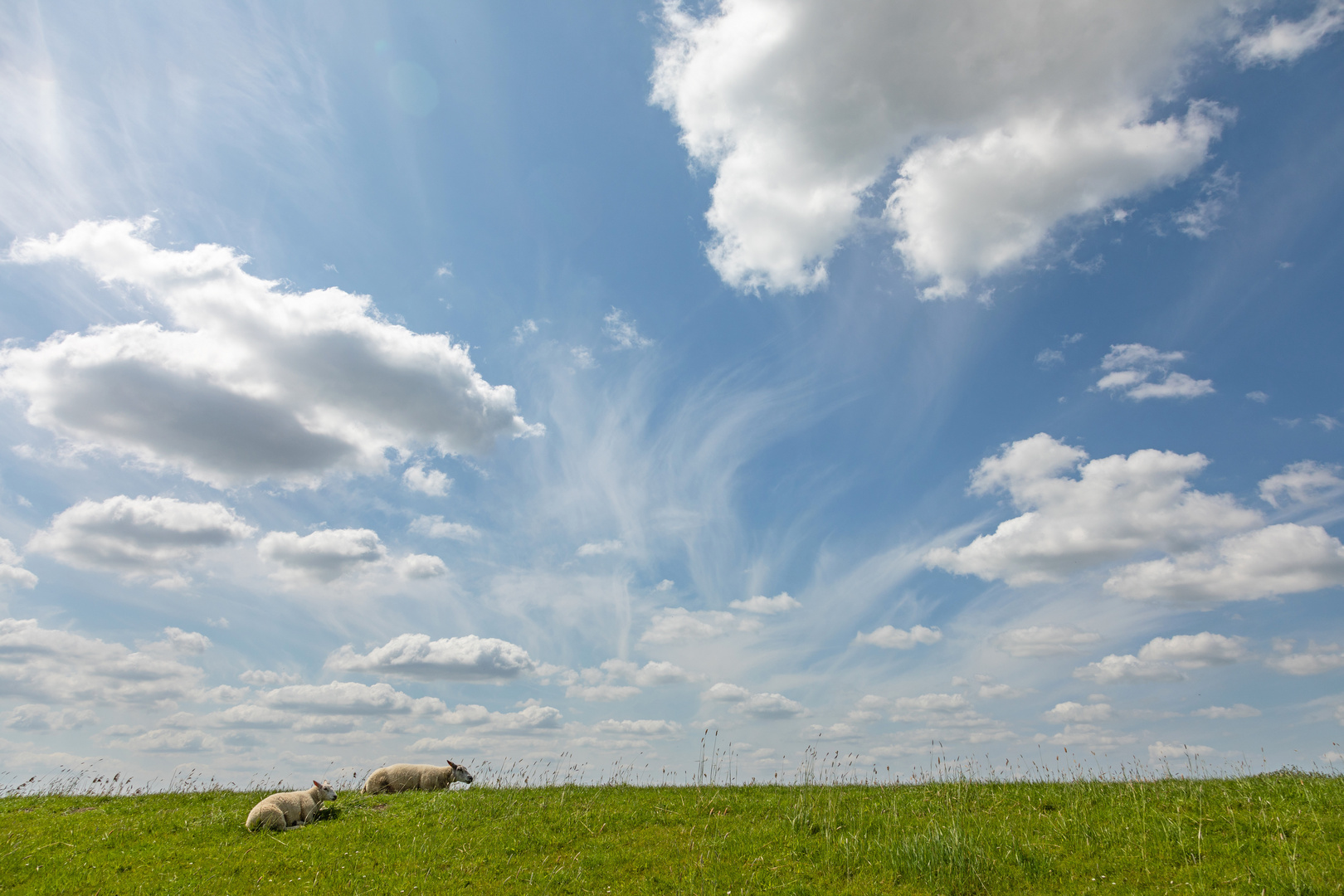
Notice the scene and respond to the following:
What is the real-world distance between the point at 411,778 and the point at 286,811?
7.50 metres

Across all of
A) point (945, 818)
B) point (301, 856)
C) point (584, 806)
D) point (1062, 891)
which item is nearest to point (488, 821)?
point (584, 806)

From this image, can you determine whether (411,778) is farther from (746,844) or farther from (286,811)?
(746,844)

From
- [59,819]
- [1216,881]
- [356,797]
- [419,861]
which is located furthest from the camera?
[356,797]

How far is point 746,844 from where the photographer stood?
1577 centimetres

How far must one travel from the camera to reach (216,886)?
1483 centimetres

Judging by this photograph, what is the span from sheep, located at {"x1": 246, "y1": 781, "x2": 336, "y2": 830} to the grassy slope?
46cm

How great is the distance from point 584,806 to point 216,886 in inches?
357

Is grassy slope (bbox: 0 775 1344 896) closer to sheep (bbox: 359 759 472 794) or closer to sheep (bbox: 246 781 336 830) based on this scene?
sheep (bbox: 246 781 336 830)

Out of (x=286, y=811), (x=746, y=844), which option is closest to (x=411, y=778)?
(x=286, y=811)

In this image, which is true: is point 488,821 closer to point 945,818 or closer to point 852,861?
point 852,861

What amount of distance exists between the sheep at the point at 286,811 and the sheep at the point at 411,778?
4969 millimetres

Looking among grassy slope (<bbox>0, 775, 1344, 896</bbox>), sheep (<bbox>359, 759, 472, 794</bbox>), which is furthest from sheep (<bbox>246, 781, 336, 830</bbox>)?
sheep (<bbox>359, 759, 472, 794</bbox>)

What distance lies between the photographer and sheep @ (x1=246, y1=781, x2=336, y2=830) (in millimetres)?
18781

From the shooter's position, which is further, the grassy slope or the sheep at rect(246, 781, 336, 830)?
the sheep at rect(246, 781, 336, 830)
